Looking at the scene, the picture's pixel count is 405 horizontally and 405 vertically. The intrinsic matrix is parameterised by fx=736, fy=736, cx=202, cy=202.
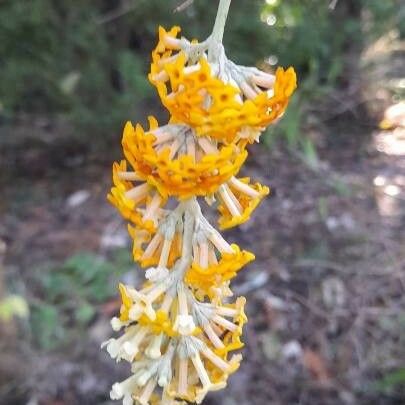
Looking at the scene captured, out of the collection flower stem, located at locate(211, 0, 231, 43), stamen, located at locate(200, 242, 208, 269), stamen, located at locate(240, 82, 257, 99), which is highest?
flower stem, located at locate(211, 0, 231, 43)

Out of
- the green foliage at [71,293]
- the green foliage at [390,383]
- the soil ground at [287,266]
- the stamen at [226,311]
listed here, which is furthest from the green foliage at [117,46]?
the stamen at [226,311]

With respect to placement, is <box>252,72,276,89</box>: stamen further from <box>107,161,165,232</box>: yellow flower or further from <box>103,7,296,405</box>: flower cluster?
<box>107,161,165,232</box>: yellow flower

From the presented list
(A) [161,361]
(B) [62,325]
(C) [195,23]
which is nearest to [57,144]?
(C) [195,23]

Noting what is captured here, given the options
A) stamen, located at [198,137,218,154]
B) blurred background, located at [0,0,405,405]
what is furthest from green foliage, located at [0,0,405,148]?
stamen, located at [198,137,218,154]

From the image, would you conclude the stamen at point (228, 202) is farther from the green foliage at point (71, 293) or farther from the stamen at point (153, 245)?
the green foliage at point (71, 293)

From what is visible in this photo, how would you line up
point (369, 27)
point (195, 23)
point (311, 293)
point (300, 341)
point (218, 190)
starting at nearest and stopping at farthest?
1. point (218, 190)
2. point (300, 341)
3. point (311, 293)
4. point (195, 23)
5. point (369, 27)

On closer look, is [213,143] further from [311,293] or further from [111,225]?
[111,225]
